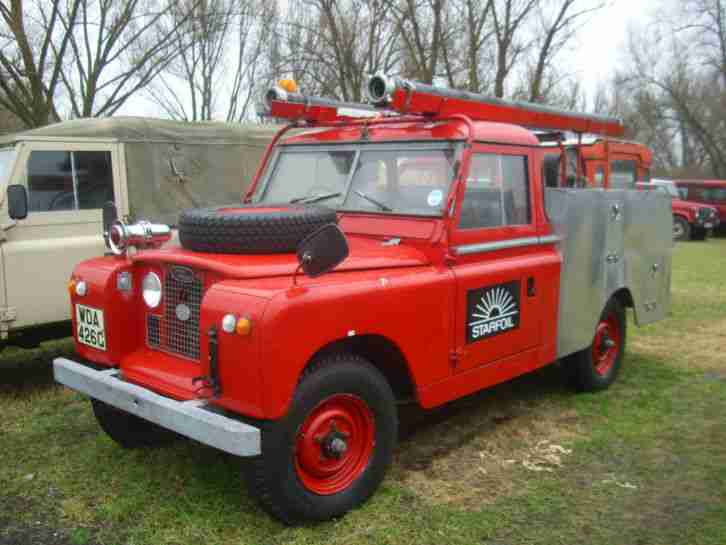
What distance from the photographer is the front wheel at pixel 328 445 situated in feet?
10.8

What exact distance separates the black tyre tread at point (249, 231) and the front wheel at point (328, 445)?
700 millimetres

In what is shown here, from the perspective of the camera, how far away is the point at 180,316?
3.73 meters

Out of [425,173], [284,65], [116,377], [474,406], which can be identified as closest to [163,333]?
[116,377]

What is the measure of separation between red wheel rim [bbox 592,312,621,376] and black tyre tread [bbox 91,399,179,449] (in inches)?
139

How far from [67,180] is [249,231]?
3516mm

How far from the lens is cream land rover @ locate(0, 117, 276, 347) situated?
5773mm

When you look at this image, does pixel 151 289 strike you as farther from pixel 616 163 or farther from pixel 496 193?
pixel 616 163

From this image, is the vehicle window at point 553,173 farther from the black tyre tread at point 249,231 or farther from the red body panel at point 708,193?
the red body panel at point 708,193

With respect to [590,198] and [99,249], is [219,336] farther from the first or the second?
[99,249]

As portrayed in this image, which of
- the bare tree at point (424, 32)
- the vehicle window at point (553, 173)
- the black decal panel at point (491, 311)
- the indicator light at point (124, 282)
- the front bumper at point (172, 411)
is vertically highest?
the bare tree at point (424, 32)

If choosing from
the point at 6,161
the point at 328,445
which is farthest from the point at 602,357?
the point at 6,161

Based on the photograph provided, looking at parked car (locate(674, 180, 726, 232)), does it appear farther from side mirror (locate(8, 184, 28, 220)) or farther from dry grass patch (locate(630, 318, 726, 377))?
side mirror (locate(8, 184, 28, 220))

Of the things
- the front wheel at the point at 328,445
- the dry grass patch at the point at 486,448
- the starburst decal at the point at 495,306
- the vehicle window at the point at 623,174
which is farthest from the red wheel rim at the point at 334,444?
the vehicle window at the point at 623,174

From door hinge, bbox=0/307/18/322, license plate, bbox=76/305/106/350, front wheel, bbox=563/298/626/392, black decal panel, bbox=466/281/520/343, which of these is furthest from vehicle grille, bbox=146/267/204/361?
front wheel, bbox=563/298/626/392
